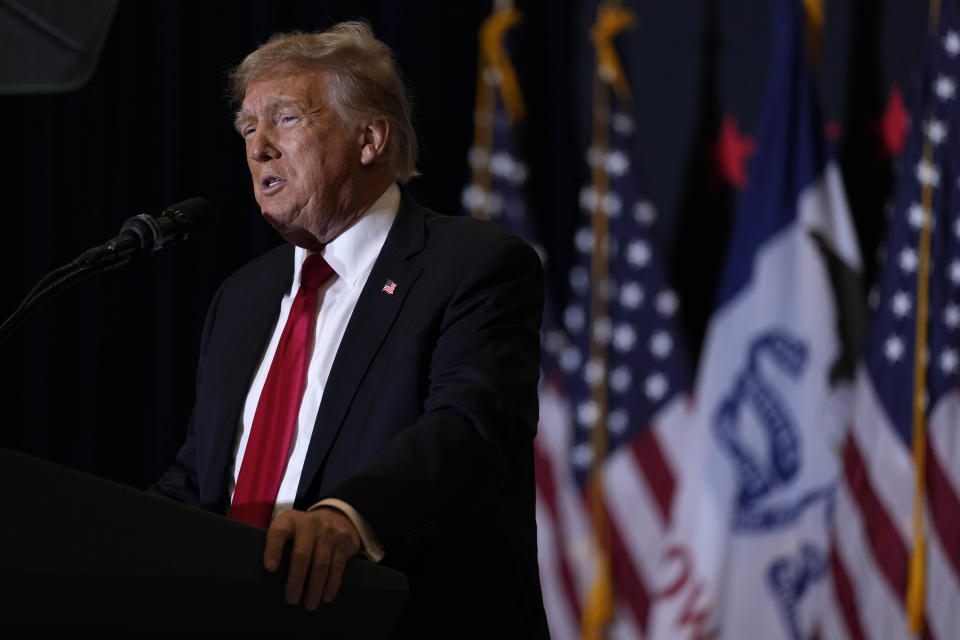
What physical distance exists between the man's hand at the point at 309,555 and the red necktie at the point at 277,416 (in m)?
0.53

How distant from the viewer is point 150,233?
141cm

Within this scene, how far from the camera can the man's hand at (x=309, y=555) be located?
993 mm

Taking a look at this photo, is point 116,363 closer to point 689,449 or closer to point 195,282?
point 195,282

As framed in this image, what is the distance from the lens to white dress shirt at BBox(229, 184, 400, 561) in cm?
160

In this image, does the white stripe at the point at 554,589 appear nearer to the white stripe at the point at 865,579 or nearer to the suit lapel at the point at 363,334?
the white stripe at the point at 865,579

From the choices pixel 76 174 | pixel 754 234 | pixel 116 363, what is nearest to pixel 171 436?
pixel 116 363

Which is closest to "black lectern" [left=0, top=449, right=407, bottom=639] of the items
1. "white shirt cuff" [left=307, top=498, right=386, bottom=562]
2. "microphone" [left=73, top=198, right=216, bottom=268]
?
"white shirt cuff" [left=307, top=498, right=386, bottom=562]

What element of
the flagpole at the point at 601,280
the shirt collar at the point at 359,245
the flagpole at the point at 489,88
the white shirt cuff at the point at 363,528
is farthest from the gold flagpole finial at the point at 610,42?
the white shirt cuff at the point at 363,528

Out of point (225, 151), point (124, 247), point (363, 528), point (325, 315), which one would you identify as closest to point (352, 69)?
point (325, 315)

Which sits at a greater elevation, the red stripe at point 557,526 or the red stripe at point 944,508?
the red stripe at point 944,508

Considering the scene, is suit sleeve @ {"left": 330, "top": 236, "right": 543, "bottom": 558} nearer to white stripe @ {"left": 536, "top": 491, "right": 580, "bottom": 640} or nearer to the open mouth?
the open mouth

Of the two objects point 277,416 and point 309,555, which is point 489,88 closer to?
point 277,416

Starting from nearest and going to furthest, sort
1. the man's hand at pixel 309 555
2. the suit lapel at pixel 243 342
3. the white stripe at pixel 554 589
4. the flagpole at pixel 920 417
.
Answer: the man's hand at pixel 309 555 < the suit lapel at pixel 243 342 < the flagpole at pixel 920 417 < the white stripe at pixel 554 589

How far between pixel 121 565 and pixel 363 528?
0.29 m
